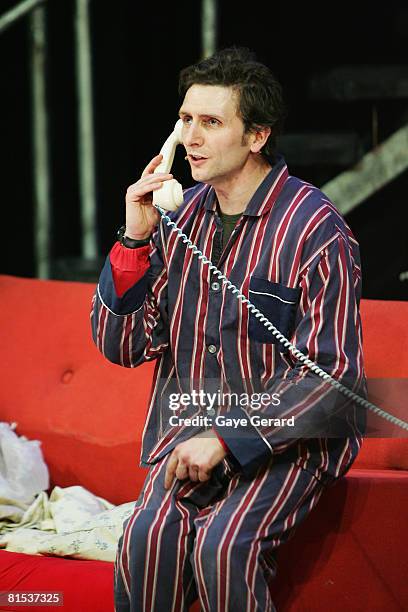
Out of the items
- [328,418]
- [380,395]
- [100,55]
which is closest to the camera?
[328,418]

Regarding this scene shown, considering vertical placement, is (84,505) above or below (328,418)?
below

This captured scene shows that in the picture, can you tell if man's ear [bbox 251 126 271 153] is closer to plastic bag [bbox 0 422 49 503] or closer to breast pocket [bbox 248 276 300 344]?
breast pocket [bbox 248 276 300 344]

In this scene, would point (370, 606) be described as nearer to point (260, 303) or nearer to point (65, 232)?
point (260, 303)

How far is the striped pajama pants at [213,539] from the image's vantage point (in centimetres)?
207

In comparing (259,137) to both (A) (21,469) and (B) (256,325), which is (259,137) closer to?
(B) (256,325)

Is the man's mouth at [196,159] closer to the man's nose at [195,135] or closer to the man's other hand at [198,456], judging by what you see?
the man's nose at [195,135]

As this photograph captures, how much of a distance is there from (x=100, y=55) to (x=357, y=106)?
0.93m

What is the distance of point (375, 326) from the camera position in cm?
272

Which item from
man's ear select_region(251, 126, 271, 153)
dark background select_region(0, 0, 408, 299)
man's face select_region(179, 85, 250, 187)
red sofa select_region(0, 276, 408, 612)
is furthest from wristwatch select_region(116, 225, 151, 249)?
dark background select_region(0, 0, 408, 299)

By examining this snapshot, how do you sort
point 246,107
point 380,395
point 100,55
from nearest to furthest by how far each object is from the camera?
point 246,107, point 380,395, point 100,55

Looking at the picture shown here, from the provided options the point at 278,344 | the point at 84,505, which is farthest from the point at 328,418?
the point at 84,505

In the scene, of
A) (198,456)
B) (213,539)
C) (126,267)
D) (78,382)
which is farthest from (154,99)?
(213,539)

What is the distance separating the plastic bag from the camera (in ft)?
9.28

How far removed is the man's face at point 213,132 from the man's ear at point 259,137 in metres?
0.02
